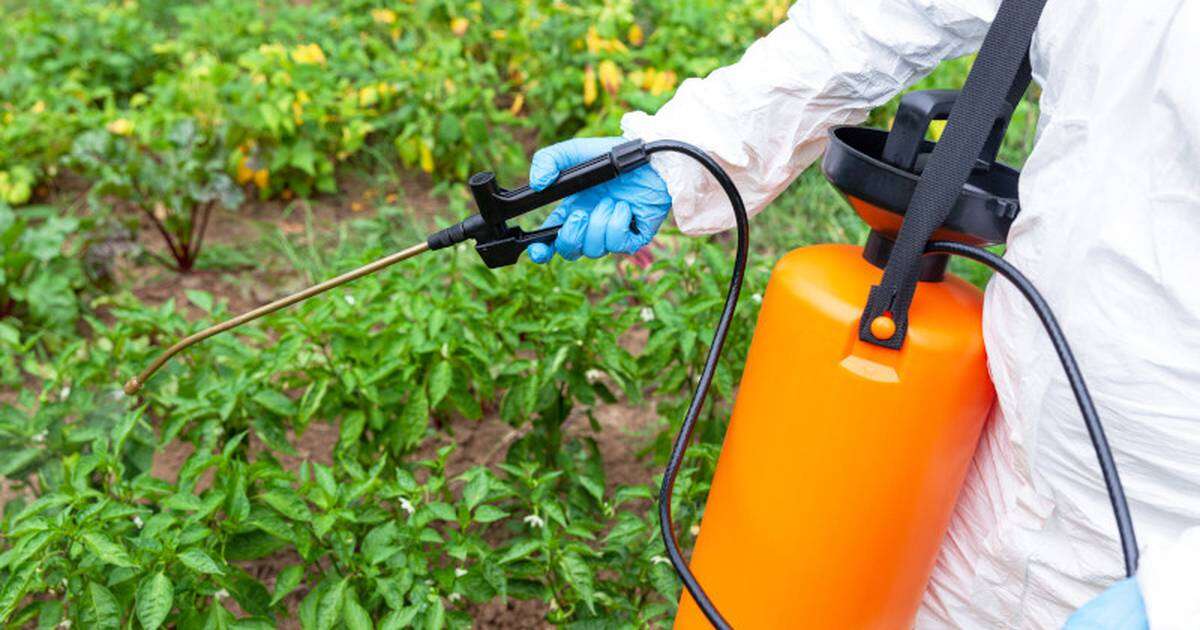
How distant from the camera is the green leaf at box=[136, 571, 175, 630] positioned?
4.62 feet

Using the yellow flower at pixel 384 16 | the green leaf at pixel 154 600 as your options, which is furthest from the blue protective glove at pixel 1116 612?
the yellow flower at pixel 384 16

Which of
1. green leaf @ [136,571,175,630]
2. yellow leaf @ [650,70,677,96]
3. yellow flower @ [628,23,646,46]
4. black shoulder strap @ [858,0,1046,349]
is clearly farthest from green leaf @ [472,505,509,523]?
yellow flower @ [628,23,646,46]

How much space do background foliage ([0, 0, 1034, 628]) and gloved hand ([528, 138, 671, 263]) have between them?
0.51 meters

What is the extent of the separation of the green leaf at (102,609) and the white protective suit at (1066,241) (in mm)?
1013

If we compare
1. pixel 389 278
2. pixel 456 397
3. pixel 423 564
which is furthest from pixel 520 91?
pixel 423 564

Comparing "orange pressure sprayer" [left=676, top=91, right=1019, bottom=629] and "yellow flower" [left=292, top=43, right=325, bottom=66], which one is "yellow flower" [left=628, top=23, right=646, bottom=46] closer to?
"yellow flower" [left=292, top=43, right=325, bottom=66]

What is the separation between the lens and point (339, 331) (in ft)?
6.35

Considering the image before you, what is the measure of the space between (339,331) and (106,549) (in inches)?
24.3

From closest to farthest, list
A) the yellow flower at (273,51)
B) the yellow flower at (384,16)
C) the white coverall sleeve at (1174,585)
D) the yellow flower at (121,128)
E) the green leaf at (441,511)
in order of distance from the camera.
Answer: the white coverall sleeve at (1174,585), the green leaf at (441,511), the yellow flower at (121,128), the yellow flower at (273,51), the yellow flower at (384,16)

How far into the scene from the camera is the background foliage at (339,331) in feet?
5.23

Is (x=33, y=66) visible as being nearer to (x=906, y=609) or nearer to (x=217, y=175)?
(x=217, y=175)

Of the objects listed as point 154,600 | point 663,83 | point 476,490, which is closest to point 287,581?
Answer: point 154,600

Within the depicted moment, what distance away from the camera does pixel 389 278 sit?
214 cm

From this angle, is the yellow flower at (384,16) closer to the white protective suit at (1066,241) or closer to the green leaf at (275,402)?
the green leaf at (275,402)
